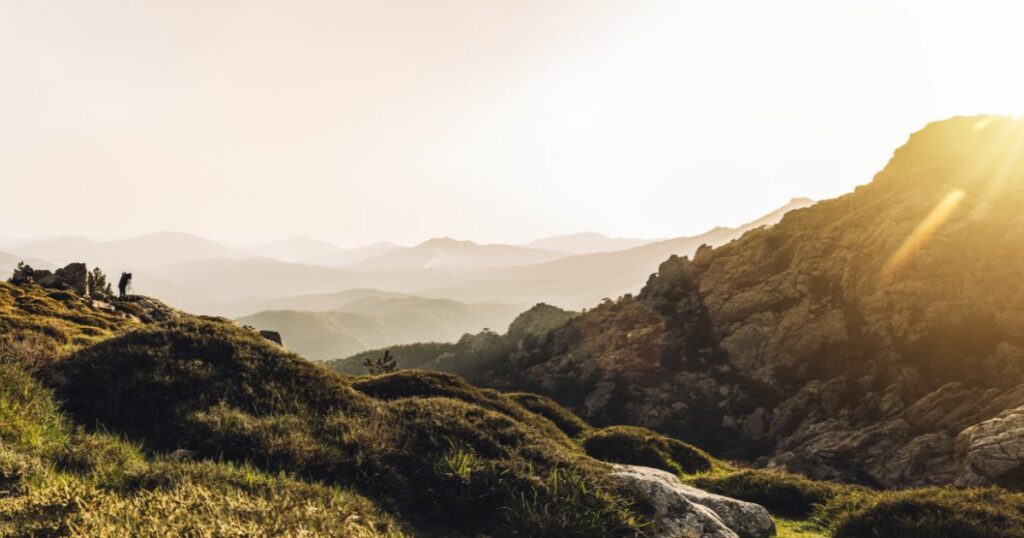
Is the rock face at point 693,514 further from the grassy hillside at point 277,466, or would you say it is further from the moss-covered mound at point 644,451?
the moss-covered mound at point 644,451

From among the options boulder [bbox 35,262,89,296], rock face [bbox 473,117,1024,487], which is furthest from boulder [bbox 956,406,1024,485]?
boulder [bbox 35,262,89,296]

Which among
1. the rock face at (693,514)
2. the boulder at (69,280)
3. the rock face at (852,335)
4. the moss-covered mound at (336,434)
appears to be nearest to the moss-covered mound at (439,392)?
the moss-covered mound at (336,434)

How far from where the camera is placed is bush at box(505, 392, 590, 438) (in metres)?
25.7

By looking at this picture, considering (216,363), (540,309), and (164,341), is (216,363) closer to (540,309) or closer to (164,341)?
(164,341)

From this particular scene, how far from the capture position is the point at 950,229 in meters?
55.5

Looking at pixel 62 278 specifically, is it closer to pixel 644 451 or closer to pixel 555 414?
pixel 555 414

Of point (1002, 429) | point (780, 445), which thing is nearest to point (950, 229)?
point (780, 445)

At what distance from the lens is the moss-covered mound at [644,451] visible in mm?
21375

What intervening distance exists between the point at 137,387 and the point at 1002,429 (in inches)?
1407

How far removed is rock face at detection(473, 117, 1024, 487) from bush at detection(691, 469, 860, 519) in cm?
1494

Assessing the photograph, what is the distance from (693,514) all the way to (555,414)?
17139 mm

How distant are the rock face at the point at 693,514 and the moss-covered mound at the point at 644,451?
822 centimetres

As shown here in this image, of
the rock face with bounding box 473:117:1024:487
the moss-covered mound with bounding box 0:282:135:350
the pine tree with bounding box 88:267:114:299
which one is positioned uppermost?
the pine tree with bounding box 88:267:114:299

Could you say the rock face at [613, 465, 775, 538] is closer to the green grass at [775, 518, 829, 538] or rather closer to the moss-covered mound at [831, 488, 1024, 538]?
the green grass at [775, 518, 829, 538]
